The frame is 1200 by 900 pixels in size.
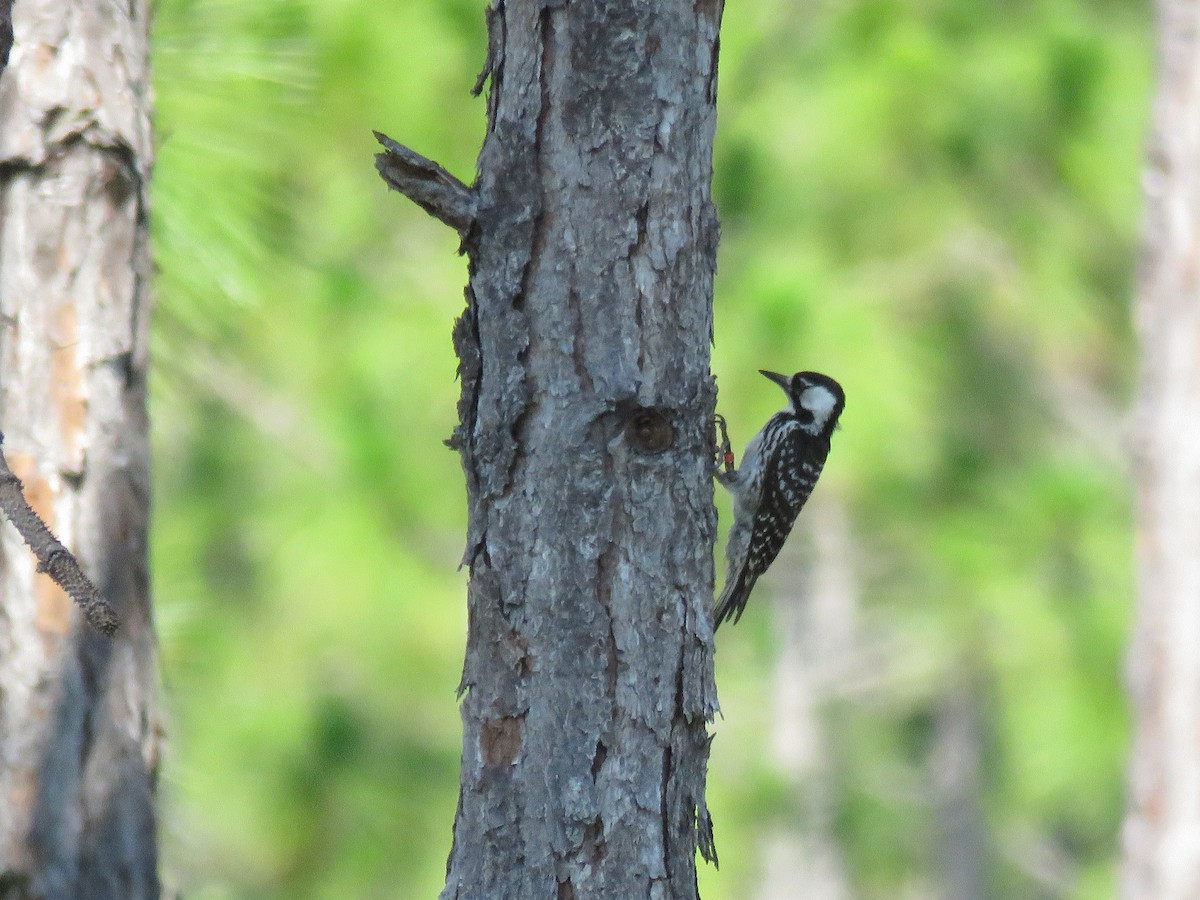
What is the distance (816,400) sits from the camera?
200 inches

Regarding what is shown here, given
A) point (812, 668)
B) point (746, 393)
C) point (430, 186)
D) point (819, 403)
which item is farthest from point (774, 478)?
point (812, 668)

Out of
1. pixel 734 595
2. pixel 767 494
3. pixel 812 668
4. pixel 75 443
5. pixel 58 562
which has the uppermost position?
pixel 812 668

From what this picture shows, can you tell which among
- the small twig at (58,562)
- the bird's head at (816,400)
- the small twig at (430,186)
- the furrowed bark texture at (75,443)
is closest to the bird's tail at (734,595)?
the bird's head at (816,400)

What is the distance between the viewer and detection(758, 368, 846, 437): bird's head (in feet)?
16.6

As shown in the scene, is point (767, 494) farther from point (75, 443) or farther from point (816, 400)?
point (75, 443)

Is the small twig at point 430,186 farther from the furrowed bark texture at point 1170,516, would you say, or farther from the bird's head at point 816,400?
the furrowed bark texture at point 1170,516

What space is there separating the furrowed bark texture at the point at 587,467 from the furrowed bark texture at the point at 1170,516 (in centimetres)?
353

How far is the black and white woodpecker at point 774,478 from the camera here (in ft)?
16.2

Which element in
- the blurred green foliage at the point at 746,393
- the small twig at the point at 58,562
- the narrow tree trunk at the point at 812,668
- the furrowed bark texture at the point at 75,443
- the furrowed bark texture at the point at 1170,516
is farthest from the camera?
the narrow tree trunk at the point at 812,668

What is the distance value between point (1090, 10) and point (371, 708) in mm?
6870

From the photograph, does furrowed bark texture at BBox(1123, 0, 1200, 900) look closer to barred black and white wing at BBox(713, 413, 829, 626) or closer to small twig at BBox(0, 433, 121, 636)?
barred black and white wing at BBox(713, 413, 829, 626)

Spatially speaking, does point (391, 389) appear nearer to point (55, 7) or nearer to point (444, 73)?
Result: point (444, 73)

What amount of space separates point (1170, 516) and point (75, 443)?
159 inches

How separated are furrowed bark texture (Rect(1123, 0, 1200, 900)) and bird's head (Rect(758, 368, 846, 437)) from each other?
1.26 m
